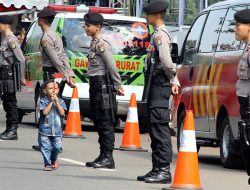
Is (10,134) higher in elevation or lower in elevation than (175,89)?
lower

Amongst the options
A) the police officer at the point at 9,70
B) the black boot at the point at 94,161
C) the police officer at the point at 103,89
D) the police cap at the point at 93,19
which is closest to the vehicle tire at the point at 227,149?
the police officer at the point at 103,89

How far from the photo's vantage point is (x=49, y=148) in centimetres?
1330

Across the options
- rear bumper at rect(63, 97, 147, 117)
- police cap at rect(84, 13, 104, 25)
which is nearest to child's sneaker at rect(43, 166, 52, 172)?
police cap at rect(84, 13, 104, 25)

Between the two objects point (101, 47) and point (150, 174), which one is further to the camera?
point (101, 47)

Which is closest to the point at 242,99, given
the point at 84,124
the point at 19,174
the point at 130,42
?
the point at 19,174

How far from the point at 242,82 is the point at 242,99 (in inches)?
6.7

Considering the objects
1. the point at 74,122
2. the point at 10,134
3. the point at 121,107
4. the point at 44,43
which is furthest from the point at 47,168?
the point at 121,107

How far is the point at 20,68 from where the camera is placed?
17.4m

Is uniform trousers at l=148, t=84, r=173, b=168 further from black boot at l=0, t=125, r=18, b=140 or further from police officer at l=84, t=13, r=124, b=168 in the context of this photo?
black boot at l=0, t=125, r=18, b=140

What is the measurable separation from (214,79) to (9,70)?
398 cm

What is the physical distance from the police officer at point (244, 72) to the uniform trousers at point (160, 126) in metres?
1.93

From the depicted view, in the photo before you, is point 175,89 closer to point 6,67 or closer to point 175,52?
point 175,52

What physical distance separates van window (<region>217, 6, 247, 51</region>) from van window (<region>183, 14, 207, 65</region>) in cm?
113

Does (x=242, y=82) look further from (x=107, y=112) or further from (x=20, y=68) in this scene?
(x=20, y=68)
